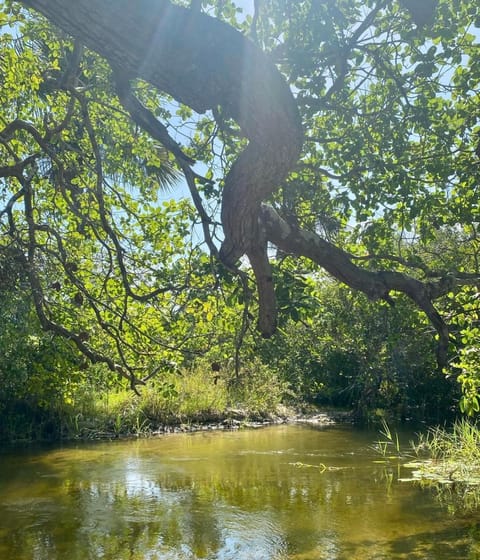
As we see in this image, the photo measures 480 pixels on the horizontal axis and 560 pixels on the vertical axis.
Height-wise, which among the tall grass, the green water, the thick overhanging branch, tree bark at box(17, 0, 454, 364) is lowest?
the green water

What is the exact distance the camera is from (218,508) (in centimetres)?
777

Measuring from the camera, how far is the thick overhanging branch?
4262mm

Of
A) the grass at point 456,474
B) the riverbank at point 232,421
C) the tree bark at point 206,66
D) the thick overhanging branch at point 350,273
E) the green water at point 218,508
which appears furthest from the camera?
the riverbank at point 232,421

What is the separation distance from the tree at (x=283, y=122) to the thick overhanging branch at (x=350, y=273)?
0.01 m

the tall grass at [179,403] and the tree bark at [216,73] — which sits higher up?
the tree bark at [216,73]

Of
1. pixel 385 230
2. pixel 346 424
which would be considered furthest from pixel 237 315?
pixel 346 424

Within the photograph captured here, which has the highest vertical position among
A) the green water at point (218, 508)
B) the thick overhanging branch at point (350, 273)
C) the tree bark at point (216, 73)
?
the tree bark at point (216, 73)

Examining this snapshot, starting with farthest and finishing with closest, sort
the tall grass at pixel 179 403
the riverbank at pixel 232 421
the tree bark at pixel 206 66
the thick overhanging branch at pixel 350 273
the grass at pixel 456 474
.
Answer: the tall grass at pixel 179 403 → the riverbank at pixel 232 421 → the grass at pixel 456 474 → the thick overhanging branch at pixel 350 273 → the tree bark at pixel 206 66

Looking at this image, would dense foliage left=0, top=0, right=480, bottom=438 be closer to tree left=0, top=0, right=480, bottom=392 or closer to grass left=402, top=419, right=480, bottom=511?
tree left=0, top=0, right=480, bottom=392

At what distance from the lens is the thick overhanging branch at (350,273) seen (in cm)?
426

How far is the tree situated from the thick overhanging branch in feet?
0.04

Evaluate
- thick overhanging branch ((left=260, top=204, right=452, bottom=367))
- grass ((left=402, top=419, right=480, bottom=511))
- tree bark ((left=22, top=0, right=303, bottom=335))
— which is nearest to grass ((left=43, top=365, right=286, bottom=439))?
grass ((left=402, top=419, right=480, bottom=511))

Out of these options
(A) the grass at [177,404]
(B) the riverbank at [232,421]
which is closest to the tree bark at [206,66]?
(A) the grass at [177,404]

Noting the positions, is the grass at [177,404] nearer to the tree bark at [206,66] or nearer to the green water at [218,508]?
the green water at [218,508]
